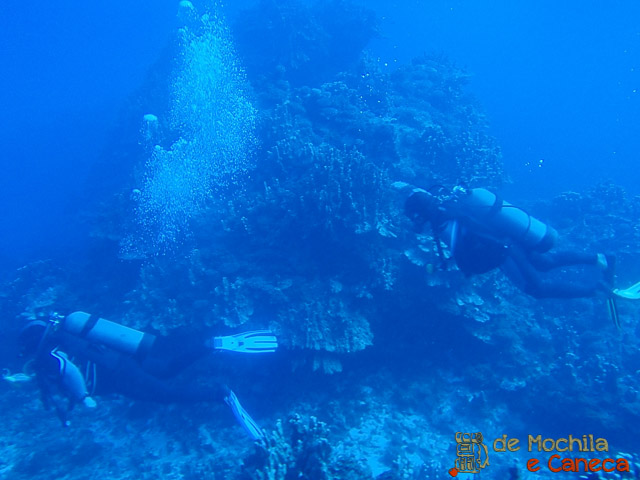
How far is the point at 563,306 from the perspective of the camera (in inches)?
311

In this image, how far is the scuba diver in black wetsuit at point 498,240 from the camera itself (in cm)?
462

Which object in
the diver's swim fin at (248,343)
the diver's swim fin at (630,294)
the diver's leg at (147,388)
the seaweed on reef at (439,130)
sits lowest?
the diver's leg at (147,388)

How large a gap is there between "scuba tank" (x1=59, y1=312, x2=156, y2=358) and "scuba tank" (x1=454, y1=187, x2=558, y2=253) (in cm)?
547

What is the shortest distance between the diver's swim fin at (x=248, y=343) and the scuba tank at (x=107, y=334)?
3.76 ft

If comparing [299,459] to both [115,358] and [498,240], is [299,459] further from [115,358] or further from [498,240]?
[498,240]

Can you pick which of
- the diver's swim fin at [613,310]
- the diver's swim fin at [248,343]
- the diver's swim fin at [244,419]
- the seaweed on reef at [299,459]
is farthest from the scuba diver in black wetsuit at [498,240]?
the diver's swim fin at [244,419]

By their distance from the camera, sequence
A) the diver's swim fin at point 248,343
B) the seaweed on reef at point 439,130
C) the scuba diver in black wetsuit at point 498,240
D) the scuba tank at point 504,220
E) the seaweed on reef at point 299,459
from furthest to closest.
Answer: the seaweed on reef at point 439,130 < the diver's swim fin at point 248,343 < the scuba tank at point 504,220 < the scuba diver in black wetsuit at point 498,240 < the seaweed on reef at point 299,459

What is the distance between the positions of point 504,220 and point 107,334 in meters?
6.44

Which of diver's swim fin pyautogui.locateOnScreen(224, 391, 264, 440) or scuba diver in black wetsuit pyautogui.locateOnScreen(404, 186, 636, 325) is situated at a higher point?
scuba diver in black wetsuit pyautogui.locateOnScreen(404, 186, 636, 325)

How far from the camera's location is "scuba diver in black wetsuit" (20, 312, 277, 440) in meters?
5.04

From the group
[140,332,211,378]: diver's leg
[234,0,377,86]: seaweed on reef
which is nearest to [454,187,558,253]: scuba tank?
[140,332,211,378]: diver's leg

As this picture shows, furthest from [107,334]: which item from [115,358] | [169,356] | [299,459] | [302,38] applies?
[302,38]

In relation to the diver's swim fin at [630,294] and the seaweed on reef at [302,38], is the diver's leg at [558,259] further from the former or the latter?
the seaweed on reef at [302,38]

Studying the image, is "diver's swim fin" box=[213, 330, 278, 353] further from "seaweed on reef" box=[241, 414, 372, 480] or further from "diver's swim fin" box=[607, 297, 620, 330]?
"diver's swim fin" box=[607, 297, 620, 330]
